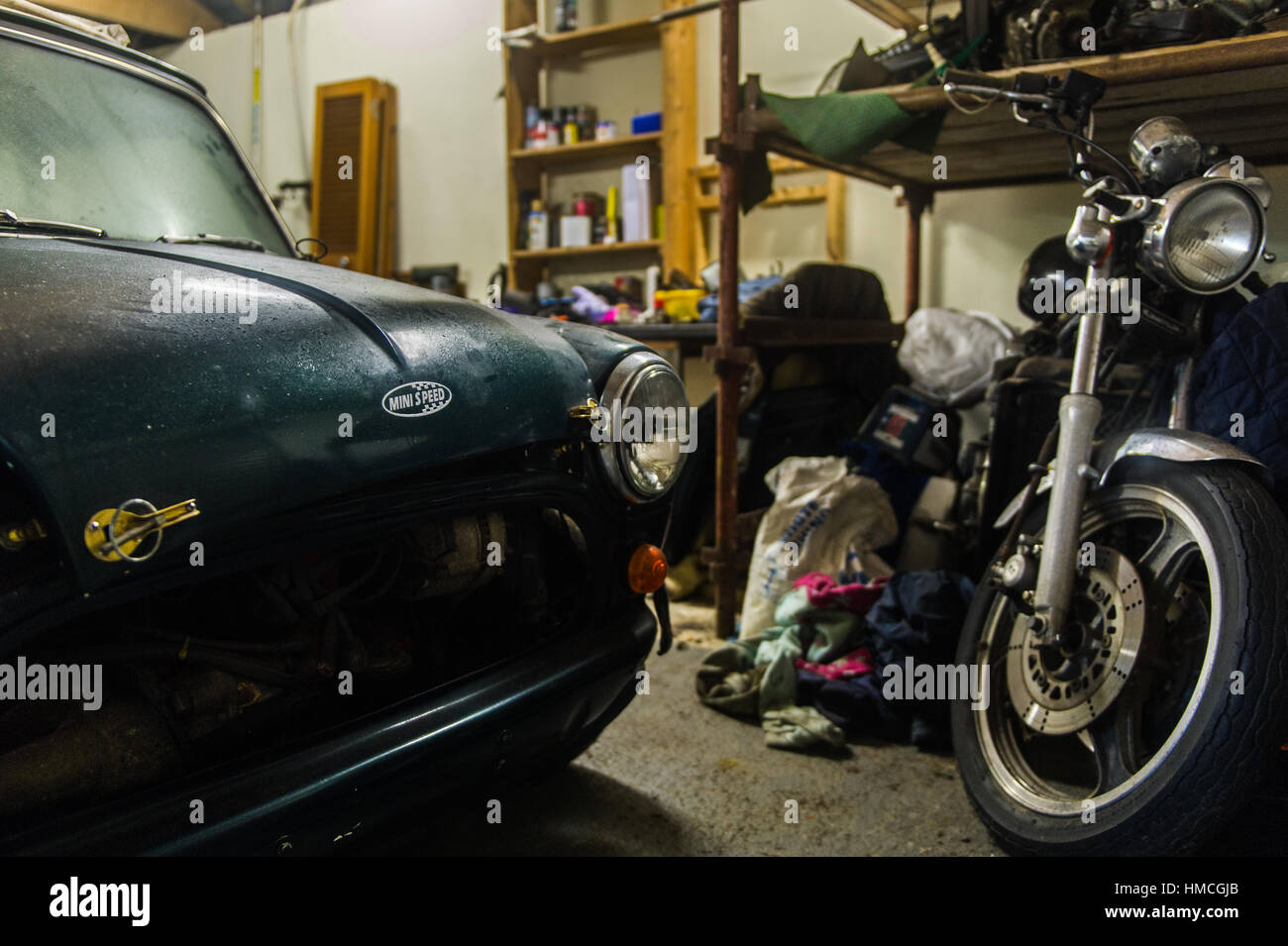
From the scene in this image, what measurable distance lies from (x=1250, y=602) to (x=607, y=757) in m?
1.30

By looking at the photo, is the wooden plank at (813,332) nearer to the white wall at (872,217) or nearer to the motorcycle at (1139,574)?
the white wall at (872,217)

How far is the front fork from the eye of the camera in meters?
1.66

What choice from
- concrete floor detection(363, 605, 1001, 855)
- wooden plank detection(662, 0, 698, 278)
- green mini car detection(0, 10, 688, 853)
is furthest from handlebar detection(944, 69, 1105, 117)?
wooden plank detection(662, 0, 698, 278)

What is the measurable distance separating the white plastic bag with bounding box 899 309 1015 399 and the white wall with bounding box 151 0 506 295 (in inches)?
110

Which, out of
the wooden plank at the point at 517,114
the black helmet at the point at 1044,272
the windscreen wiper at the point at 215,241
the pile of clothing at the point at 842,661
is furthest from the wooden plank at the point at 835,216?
the windscreen wiper at the point at 215,241

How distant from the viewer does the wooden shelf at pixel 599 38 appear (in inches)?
183

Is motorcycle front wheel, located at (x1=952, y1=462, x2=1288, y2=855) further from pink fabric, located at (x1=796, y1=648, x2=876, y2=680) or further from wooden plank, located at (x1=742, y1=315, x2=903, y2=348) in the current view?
wooden plank, located at (x1=742, y1=315, x2=903, y2=348)

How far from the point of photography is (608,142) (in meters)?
4.80

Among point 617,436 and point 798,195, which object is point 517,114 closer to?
point 798,195

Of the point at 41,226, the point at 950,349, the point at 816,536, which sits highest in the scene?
the point at 41,226

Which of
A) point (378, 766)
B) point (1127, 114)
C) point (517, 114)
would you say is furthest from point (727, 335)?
point (517, 114)

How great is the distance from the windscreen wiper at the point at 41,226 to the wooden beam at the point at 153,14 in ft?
18.6

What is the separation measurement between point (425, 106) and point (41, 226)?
4.59m

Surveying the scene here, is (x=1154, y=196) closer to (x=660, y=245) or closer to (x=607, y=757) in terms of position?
(x=607, y=757)
